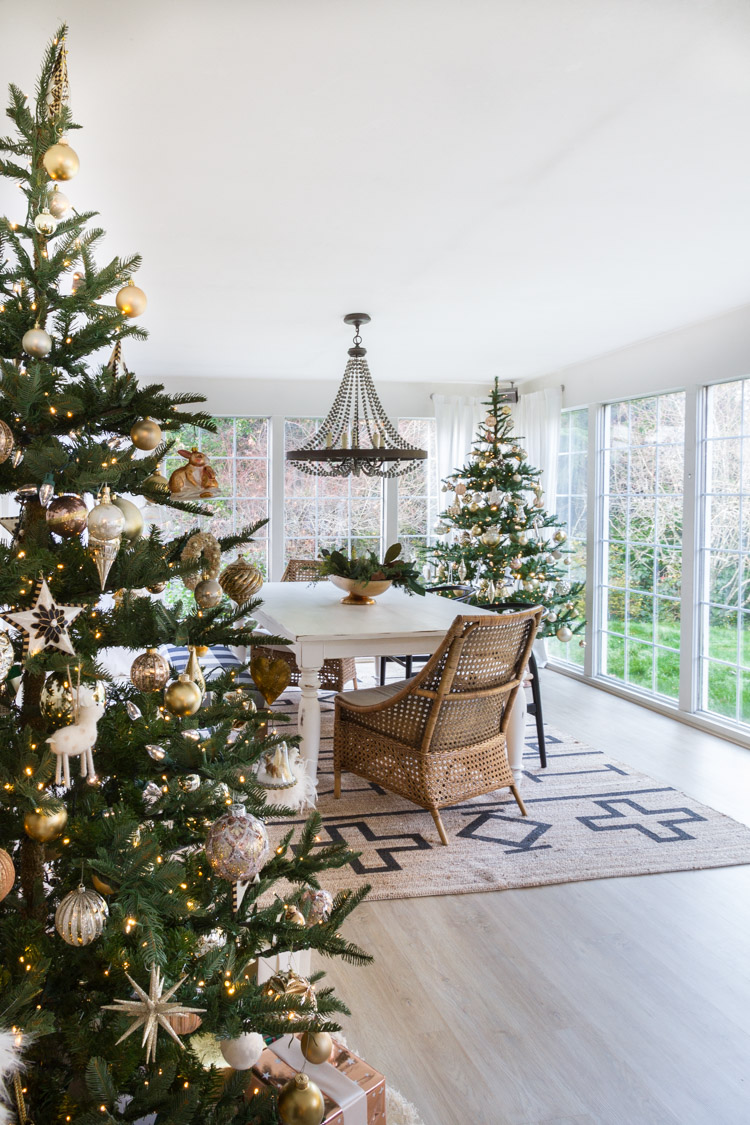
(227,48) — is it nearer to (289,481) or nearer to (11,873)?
(11,873)

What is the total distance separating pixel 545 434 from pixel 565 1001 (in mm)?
4955

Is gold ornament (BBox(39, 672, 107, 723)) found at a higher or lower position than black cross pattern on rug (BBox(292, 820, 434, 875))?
higher

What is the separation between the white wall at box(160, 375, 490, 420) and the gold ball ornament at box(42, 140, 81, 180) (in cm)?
545

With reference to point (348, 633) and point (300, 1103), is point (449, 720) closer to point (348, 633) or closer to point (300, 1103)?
point (348, 633)

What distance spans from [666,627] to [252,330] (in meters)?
3.21

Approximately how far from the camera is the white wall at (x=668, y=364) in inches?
179

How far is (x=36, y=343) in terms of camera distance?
1.29m

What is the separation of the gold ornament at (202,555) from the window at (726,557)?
390 cm

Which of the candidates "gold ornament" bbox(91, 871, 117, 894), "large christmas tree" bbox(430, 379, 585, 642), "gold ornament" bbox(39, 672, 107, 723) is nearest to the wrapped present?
"gold ornament" bbox(91, 871, 117, 894)

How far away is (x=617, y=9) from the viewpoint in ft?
5.74

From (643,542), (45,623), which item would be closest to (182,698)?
(45,623)

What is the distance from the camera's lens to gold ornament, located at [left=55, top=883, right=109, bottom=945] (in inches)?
45.0

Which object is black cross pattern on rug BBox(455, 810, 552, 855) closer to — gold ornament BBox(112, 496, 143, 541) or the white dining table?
the white dining table

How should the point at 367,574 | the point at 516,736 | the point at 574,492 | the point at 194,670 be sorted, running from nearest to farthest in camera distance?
the point at 194,670
the point at 516,736
the point at 367,574
the point at 574,492
